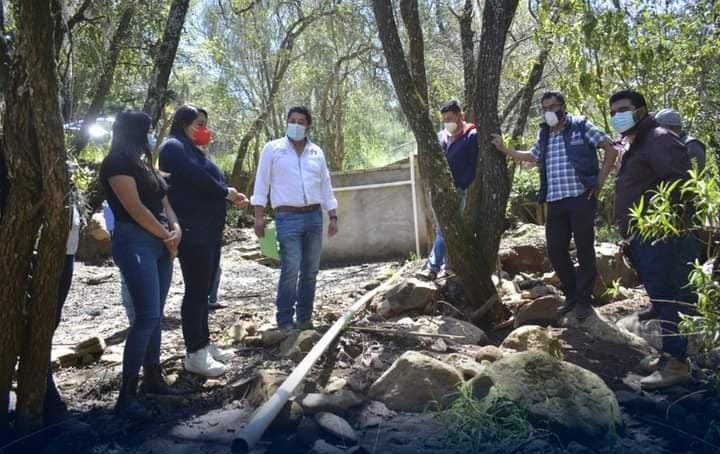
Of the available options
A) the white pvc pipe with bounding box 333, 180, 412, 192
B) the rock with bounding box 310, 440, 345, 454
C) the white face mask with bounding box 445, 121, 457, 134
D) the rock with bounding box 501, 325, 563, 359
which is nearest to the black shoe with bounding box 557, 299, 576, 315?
the rock with bounding box 501, 325, 563, 359

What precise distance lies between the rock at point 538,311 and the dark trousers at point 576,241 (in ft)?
0.49

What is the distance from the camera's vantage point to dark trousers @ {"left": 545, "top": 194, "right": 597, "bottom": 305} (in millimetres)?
5207

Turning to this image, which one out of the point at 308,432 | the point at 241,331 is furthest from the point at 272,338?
the point at 308,432

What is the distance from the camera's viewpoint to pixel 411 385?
3.83 m

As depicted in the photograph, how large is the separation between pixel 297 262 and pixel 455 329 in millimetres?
1285

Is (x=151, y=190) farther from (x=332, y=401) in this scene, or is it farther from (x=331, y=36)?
(x=331, y=36)

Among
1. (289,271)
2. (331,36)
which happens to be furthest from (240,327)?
(331,36)

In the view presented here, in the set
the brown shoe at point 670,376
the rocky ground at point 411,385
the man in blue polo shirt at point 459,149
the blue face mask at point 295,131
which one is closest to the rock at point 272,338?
the rocky ground at point 411,385

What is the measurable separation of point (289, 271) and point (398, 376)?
1500mm

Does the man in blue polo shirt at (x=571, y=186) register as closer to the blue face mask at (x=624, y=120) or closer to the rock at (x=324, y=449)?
the blue face mask at (x=624, y=120)

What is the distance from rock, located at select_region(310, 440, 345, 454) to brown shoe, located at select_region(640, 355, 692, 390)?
199 centimetres

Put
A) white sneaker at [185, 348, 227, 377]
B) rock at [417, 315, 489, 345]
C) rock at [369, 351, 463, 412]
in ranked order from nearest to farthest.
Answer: rock at [369, 351, 463, 412]
white sneaker at [185, 348, 227, 377]
rock at [417, 315, 489, 345]

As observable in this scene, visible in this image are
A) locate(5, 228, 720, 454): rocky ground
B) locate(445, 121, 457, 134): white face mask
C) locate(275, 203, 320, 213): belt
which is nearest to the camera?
locate(5, 228, 720, 454): rocky ground

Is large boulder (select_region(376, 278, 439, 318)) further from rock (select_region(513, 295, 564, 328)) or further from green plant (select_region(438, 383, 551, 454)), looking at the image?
green plant (select_region(438, 383, 551, 454))
